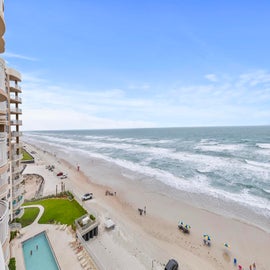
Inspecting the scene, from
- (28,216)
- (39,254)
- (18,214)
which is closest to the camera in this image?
(39,254)

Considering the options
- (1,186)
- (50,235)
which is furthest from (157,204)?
(1,186)

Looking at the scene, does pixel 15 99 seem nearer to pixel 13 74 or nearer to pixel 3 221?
pixel 13 74

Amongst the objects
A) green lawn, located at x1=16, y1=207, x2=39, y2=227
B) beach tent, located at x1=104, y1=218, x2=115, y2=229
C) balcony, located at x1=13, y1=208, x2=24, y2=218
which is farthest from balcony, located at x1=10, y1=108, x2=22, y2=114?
beach tent, located at x1=104, y1=218, x2=115, y2=229

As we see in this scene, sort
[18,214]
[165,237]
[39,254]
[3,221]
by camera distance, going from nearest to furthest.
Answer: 1. [3,221]
2. [39,254]
3. [18,214]
4. [165,237]

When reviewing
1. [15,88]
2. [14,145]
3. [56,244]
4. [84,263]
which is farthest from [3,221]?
[15,88]

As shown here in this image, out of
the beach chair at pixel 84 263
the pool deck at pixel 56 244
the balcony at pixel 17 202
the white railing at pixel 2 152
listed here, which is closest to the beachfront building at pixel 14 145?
the balcony at pixel 17 202

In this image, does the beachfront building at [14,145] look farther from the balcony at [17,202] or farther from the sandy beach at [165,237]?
the sandy beach at [165,237]

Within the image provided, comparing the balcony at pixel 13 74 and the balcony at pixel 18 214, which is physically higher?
the balcony at pixel 13 74
